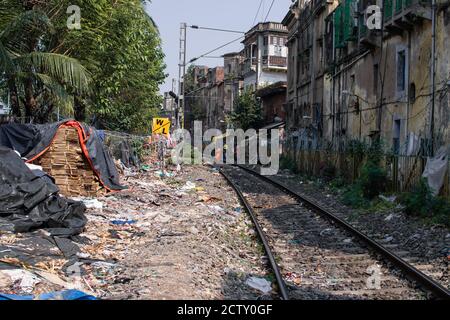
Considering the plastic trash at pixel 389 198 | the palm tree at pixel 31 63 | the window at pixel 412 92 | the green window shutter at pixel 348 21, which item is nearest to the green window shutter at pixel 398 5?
the window at pixel 412 92

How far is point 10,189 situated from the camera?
10.5 metres

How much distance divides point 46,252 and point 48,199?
98.7 inches

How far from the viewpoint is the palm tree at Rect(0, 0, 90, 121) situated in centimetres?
1559

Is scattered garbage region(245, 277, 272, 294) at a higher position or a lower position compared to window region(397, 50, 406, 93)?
lower

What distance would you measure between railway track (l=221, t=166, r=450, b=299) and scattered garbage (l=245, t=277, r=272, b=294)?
19cm

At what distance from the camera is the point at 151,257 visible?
28.8ft

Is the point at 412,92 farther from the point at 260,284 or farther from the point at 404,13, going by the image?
the point at 260,284

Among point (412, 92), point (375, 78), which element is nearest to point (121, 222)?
point (412, 92)

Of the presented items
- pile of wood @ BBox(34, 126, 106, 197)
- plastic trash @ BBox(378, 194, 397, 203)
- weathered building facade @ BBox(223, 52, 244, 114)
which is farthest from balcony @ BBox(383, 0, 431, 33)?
weathered building facade @ BBox(223, 52, 244, 114)

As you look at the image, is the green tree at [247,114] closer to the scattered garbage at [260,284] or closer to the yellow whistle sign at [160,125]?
the yellow whistle sign at [160,125]

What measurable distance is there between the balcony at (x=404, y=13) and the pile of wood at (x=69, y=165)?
10.7 meters

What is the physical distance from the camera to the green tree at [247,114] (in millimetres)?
49719

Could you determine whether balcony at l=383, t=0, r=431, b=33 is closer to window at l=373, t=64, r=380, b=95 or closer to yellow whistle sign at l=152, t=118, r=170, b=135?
window at l=373, t=64, r=380, b=95
